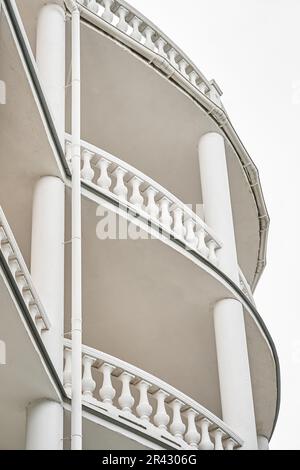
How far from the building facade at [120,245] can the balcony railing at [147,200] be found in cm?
3

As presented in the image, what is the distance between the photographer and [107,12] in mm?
17875

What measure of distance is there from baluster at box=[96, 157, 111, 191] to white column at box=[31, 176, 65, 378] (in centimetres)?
102

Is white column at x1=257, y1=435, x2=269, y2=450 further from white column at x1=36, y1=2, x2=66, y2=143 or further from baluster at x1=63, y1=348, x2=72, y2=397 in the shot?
white column at x1=36, y1=2, x2=66, y2=143

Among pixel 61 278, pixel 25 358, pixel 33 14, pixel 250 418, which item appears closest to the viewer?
pixel 25 358

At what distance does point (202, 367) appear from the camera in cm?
1752

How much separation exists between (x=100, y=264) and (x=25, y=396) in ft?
11.2

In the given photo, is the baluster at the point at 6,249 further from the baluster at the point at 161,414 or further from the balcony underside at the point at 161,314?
the baluster at the point at 161,414

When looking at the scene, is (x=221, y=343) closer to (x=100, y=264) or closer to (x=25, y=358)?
(x=100, y=264)

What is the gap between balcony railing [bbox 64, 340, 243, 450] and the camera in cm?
1331

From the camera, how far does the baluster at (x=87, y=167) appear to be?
50.0ft

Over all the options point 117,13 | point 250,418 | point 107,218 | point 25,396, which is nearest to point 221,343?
point 250,418

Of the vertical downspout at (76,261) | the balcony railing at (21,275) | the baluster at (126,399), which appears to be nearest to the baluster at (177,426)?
the baluster at (126,399)

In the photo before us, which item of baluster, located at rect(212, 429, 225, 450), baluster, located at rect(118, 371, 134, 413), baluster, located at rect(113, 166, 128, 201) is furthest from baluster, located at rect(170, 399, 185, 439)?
baluster, located at rect(113, 166, 128, 201)

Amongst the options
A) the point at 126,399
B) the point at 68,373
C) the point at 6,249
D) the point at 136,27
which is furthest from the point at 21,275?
the point at 136,27
